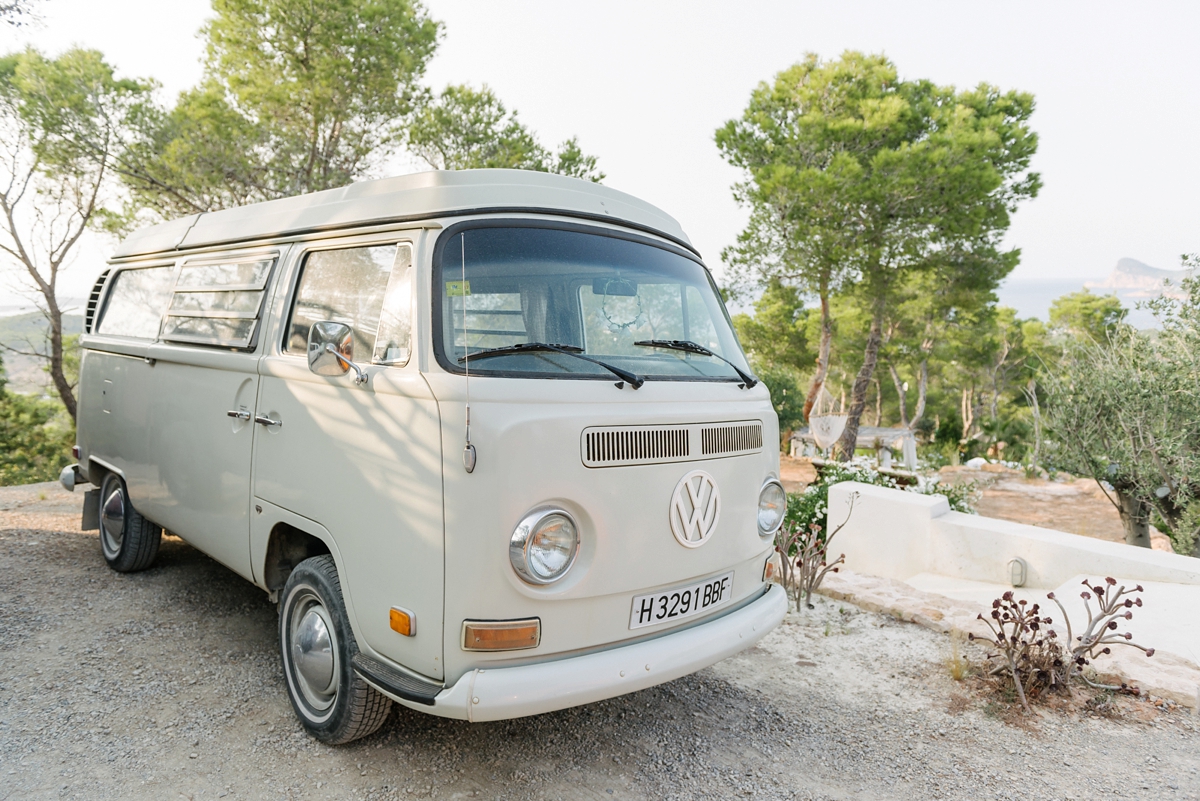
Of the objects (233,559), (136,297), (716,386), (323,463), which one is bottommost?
(233,559)

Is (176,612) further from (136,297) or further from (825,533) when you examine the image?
(825,533)

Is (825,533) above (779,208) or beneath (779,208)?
beneath

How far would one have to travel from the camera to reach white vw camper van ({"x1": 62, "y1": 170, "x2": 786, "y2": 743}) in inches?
98.5

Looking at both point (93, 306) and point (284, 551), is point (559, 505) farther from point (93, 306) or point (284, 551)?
point (93, 306)

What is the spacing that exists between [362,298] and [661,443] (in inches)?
55.2

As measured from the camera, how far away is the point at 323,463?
120 inches

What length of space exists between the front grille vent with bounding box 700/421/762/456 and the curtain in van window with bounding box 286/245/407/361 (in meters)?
1.40

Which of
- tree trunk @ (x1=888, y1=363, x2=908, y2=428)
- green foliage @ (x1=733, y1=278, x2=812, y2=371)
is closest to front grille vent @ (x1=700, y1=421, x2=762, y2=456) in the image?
green foliage @ (x1=733, y1=278, x2=812, y2=371)

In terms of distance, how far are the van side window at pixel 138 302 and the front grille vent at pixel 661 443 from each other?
11.5 ft

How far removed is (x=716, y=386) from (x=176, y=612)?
3.80 meters

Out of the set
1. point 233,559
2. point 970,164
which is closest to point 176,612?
point 233,559

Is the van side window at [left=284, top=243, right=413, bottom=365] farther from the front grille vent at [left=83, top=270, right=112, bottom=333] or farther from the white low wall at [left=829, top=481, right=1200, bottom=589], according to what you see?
the white low wall at [left=829, top=481, right=1200, bottom=589]

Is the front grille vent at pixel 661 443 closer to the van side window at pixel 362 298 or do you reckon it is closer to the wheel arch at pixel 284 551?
the van side window at pixel 362 298

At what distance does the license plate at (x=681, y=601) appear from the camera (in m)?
2.80
